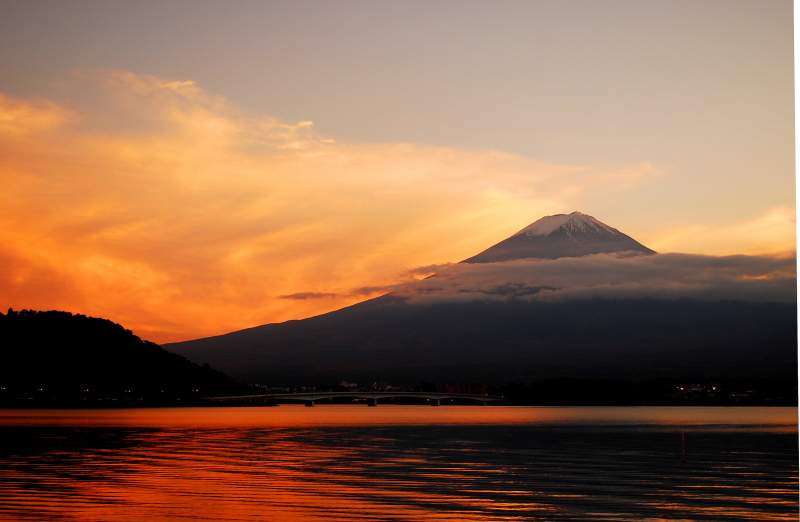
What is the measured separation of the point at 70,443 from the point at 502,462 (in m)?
27.2

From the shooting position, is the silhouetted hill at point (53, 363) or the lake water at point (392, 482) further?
the silhouetted hill at point (53, 363)

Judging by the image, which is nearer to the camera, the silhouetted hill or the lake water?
the lake water

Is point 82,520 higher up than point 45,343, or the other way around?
point 45,343

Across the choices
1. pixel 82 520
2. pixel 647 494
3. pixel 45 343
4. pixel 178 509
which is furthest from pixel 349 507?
pixel 45 343

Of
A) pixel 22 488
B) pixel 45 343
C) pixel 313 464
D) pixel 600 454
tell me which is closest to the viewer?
pixel 22 488

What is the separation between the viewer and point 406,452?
150 ft

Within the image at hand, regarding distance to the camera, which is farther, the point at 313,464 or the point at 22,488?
the point at 313,464

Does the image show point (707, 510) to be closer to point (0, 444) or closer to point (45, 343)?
point (0, 444)

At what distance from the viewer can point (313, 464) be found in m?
37.4

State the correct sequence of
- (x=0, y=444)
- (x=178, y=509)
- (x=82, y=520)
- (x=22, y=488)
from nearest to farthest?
1. (x=82, y=520)
2. (x=178, y=509)
3. (x=22, y=488)
4. (x=0, y=444)

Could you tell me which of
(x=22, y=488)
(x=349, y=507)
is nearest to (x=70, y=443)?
(x=22, y=488)

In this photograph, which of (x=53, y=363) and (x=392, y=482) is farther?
(x=53, y=363)

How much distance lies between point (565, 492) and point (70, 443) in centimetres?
3474

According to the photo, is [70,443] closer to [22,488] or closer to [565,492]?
[22,488]
